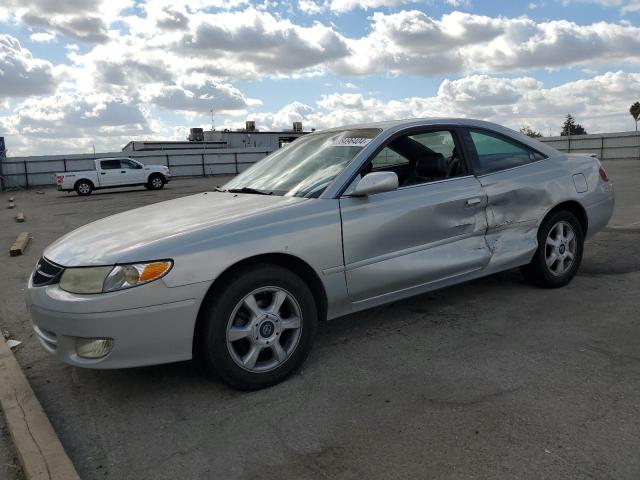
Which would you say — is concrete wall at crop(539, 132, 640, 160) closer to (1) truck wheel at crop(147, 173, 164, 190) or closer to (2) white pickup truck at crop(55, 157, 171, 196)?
(1) truck wheel at crop(147, 173, 164, 190)

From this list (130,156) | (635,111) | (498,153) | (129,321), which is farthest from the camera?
(635,111)

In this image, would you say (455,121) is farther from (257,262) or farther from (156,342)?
(156,342)

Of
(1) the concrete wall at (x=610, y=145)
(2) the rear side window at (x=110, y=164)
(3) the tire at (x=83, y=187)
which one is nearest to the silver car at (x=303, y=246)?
(3) the tire at (x=83, y=187)

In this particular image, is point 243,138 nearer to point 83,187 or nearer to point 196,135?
point 196,135

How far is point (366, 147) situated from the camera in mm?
3912

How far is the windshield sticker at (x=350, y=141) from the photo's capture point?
3.99 meters

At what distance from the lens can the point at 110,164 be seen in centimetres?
2617

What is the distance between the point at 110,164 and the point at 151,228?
2462 centimetres

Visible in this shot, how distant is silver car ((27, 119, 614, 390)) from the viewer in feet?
9.86

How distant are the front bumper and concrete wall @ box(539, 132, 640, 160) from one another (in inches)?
1415

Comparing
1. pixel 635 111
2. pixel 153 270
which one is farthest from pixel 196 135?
pixel 153 270

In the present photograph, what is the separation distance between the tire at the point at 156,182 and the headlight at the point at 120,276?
2489 centimetres

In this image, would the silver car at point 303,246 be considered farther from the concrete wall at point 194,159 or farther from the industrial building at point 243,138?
the industrial building at point 243,138

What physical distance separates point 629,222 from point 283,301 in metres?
7.13
